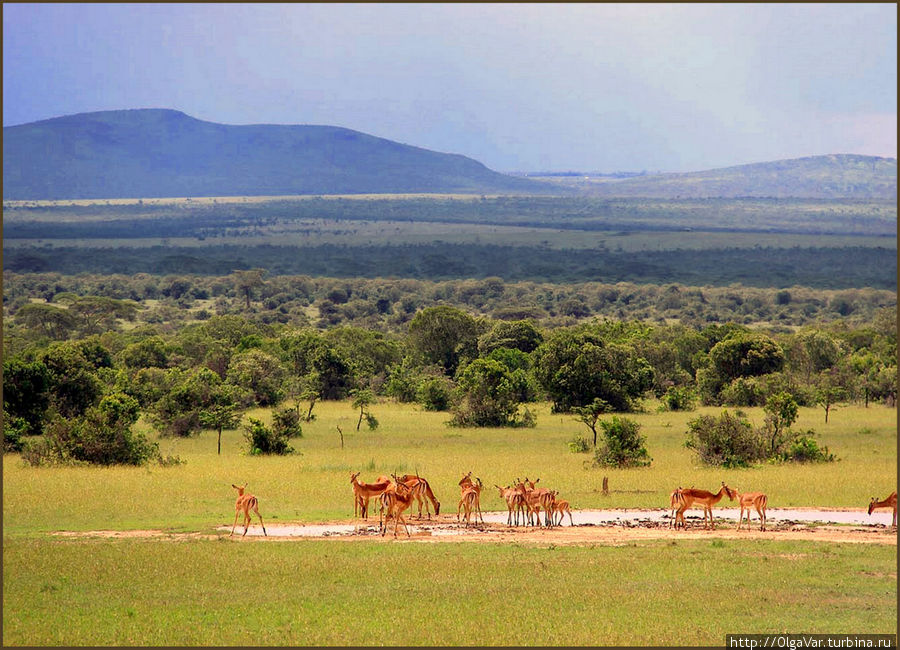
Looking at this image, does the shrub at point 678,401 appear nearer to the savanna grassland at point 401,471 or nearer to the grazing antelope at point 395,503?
the savanna grassland at point 401,471

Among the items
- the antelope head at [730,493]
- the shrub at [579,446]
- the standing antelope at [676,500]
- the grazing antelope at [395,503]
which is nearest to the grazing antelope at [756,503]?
the antelope head at [730,493]

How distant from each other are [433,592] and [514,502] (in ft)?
17.0

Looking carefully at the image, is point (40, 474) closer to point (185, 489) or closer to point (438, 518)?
point (185, 489)

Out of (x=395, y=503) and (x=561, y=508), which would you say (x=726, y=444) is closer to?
(x=561, y=508)

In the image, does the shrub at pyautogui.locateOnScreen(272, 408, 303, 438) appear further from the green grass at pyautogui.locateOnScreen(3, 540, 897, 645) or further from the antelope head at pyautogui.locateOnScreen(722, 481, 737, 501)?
the antelope head at pyautogui.locateOnScreen(722, 481, 737, 501)

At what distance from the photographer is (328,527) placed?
19875 mm

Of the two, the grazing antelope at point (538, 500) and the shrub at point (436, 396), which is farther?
the shrub at point (436, 396)

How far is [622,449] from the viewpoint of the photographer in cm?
2891

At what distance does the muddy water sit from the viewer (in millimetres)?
19406

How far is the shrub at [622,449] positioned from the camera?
94.6 feet

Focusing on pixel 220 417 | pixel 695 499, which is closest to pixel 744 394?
pixel 220 417

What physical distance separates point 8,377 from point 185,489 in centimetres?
1186

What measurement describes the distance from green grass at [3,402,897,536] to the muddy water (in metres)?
0.94

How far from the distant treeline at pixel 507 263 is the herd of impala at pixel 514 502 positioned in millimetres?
118411
